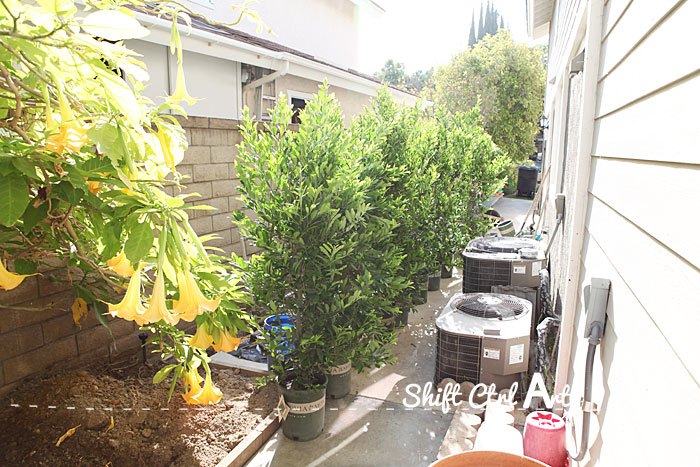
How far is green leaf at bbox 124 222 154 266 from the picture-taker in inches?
45.5

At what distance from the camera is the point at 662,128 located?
113 cm

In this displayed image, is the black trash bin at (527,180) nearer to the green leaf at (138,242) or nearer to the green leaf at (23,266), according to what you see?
the green leaf at (23,266)

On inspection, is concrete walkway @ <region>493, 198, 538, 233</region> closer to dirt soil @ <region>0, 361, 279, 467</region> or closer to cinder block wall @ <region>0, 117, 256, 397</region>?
cinder block wall @ <region>0, 117, 256, 397</region>

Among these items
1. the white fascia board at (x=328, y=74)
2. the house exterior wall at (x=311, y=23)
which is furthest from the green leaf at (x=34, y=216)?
the house exterior wall at (x=311, y=23)

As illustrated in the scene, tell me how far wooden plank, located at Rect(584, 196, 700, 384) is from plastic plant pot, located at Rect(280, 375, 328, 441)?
2225 mm

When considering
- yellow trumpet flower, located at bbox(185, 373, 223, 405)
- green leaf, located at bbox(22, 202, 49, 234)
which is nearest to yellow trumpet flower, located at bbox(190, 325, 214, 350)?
yellow trumpet flower, located at bbox(185, 373, 223, 405)

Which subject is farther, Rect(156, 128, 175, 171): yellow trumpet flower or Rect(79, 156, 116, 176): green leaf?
Rect(156, 128, 175, 171): yellow trumpet flower

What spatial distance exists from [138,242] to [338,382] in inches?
124

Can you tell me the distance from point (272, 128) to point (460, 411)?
2.46 m

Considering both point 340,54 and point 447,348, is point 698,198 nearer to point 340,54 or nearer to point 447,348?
point 447,348

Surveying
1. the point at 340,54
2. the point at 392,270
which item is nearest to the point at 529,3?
the point at 340,54

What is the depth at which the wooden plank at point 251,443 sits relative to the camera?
2949 millimetres

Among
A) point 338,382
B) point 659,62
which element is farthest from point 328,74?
point 659,62

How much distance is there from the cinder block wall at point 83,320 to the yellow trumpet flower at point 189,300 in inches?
44.1
